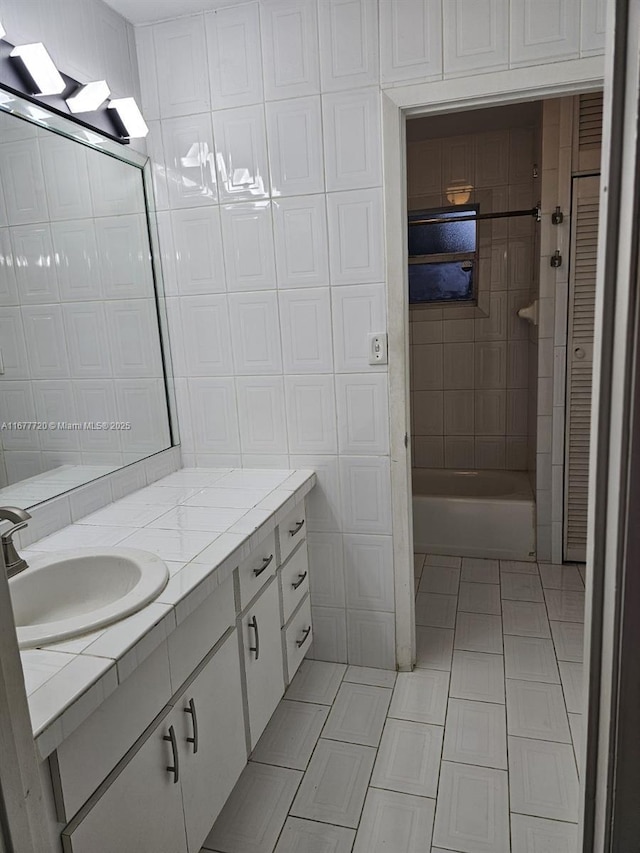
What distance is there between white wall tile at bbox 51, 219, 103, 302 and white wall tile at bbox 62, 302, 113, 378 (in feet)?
0.11

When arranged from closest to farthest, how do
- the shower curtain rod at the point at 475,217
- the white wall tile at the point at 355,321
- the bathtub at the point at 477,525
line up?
the white wall tile at the point at 355,321 → the bathtub at the point at 477,525 → the shower curtain rod at the point at 475,217

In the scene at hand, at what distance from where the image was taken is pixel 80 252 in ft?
5.73

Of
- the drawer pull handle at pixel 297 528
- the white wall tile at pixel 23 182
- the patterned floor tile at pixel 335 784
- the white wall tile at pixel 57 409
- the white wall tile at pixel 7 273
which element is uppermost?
the white wall tile at pixel 23 182

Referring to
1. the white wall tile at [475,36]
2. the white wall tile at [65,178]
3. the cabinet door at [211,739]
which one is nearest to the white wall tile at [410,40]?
the white wall tile at [475,36]

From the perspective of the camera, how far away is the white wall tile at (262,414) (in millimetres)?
2113

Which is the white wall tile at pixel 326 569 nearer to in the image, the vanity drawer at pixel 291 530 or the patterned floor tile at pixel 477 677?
the vanity drawer at pixel 291 530

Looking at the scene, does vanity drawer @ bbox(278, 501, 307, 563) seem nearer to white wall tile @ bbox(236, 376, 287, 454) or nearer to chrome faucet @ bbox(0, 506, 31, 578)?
white wall tile @ bbox(236, 376, 287, 454)

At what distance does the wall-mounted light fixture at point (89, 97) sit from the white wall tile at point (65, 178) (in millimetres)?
108

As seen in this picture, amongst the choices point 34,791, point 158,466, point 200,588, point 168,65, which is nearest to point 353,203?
point 168,65

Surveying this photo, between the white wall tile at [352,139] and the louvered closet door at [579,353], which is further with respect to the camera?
the louvered closet door at [579,353]

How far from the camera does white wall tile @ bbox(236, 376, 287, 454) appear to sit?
211 centimetres

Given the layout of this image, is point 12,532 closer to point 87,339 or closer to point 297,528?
point 87,339

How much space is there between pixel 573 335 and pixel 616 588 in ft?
8.41

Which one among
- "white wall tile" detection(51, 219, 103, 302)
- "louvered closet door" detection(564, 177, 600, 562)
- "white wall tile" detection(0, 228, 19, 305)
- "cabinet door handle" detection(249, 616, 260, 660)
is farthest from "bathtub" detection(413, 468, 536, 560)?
"white wall tile" detection(0, 228, 19, 305)
